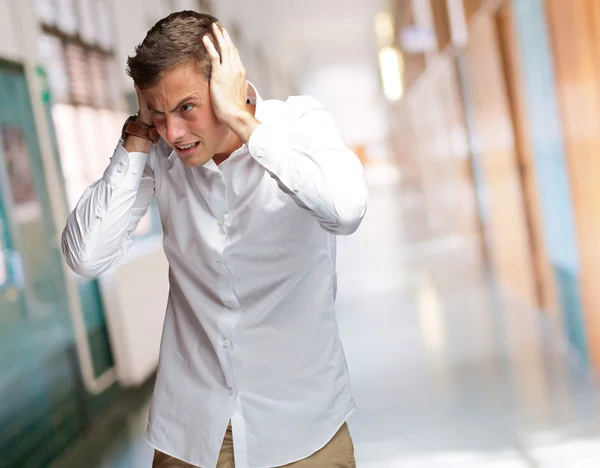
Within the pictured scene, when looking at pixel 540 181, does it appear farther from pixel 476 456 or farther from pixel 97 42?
pixel 97 42

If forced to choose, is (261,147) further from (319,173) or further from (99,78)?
(99,78)

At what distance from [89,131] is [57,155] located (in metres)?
0.79

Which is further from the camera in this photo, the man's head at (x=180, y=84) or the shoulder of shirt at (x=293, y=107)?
the shoulder of shirt at (x=293, y=107)

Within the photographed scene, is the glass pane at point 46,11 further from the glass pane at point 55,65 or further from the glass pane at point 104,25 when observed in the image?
the glass pane at point 104,25

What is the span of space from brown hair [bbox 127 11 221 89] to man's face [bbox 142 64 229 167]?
1 cm

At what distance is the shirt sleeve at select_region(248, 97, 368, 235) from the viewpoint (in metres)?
1.42

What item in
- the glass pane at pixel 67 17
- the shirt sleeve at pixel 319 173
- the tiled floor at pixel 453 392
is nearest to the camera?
the shirt sleeve at pixel 319 173

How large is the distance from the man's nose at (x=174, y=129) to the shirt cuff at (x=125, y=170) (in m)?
0.17

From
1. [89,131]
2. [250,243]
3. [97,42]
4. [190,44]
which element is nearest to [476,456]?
[250,243]

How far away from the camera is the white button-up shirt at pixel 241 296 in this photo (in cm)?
154

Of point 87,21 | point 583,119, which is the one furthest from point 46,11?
point 583,119

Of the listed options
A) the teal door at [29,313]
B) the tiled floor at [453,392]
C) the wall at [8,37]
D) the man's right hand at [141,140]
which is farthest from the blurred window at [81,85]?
the man's right hand at [141,140]

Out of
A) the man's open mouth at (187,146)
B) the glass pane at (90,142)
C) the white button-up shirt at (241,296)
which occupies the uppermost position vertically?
the glass pane at (90,142)

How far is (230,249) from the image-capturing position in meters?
1.53
